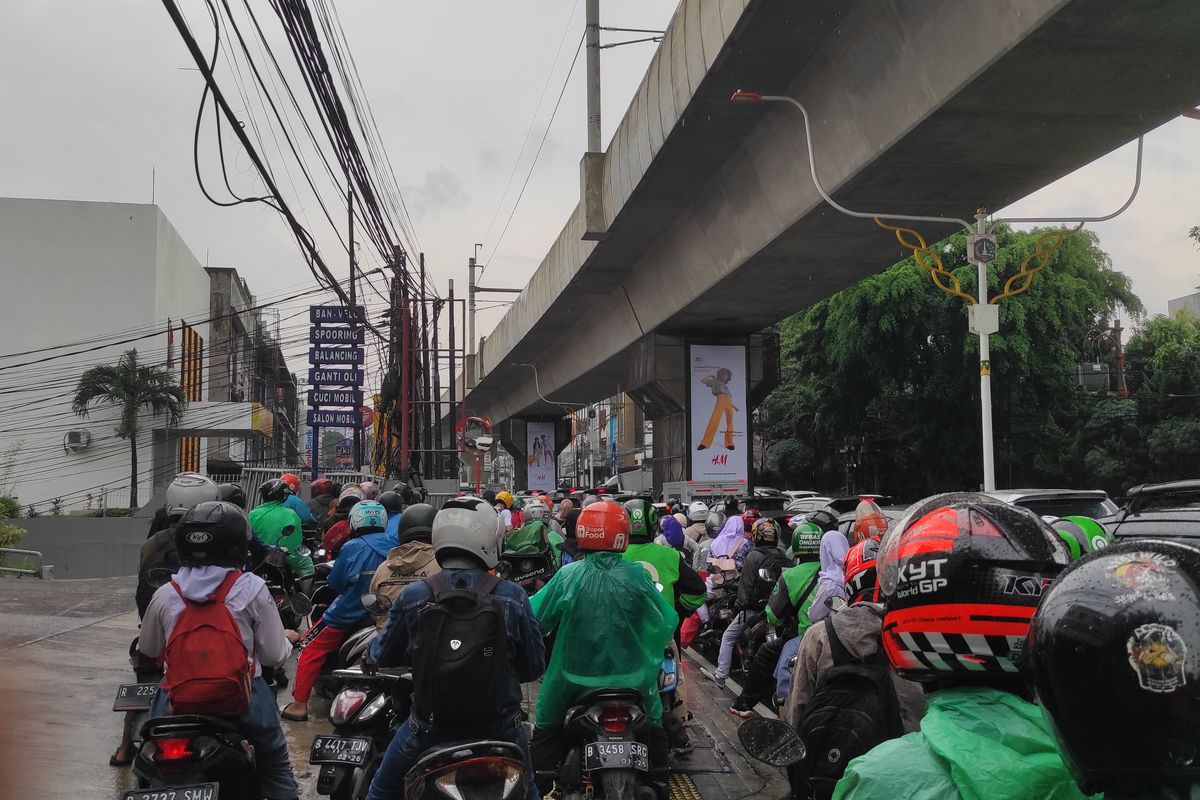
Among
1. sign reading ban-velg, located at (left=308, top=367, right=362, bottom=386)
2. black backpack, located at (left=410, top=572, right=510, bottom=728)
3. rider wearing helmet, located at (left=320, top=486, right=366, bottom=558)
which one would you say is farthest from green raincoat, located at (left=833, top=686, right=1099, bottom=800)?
sign reading ban-velg, located at (left=308, top=367, right=362, bottom=386)

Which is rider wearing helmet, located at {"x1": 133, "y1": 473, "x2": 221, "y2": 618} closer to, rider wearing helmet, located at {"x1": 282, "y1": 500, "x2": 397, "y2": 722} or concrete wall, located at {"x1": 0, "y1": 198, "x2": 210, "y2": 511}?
rider wearing helmet, located at {"x1": 282, "y1": 500, "x2": 397, "y2": 722}

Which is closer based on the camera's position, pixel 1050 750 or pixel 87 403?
pixel 1050 750

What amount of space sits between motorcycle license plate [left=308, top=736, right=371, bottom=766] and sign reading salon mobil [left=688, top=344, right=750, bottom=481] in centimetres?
1770

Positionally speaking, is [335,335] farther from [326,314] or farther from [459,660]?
[459,660]

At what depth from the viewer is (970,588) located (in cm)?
206

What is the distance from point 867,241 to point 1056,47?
19.7ft

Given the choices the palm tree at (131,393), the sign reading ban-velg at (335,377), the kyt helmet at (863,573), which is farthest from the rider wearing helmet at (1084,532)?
the palm tree at (131,393)

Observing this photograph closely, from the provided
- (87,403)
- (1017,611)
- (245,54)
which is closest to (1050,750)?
(1017,611)

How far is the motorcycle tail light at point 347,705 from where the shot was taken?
489 cm

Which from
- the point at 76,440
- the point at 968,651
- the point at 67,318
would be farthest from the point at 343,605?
the point at 67,318

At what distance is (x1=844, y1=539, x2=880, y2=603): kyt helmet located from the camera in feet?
16.4

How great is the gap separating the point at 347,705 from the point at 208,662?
3.12 feet

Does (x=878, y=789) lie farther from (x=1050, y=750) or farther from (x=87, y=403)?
(x=87, y=403)

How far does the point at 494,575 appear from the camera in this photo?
160 inches
